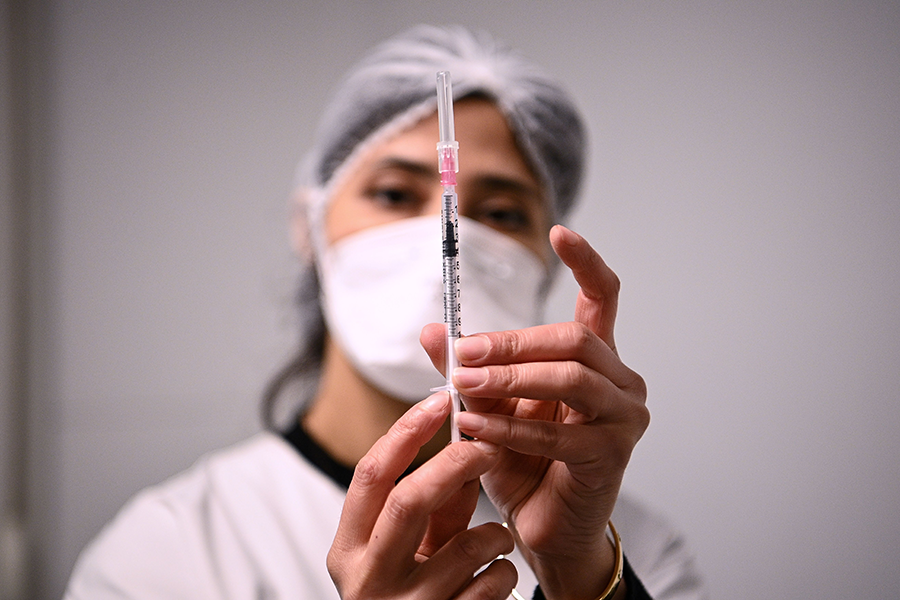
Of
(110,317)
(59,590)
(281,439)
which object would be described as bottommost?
(59,590)

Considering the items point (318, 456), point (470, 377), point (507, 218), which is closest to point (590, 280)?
point (470, 377)

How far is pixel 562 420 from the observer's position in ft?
2.15

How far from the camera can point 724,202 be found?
3.79ft

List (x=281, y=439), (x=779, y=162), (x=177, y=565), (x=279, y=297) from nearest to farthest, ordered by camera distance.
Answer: (x=177, y=565), (x=779, y=162), (x=281, y=439), (x=279, y=297)

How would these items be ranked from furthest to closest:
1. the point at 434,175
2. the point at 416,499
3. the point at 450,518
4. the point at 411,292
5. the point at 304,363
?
the point at 304,363 < the point at 434,175 < the point at 411,292 < the point at 450,518 < the point at 416,499

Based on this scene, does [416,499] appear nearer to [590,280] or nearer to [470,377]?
[470,377]

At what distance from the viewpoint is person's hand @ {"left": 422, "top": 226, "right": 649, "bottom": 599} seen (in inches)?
21.0

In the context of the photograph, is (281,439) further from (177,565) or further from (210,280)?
(210,280)

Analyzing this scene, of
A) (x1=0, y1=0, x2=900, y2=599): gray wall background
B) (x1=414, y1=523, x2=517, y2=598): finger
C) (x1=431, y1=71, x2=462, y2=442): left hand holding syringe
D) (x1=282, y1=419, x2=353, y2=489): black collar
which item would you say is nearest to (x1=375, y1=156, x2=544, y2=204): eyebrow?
(x1=0, y1=0, x2=900, y2=599): gray wall background

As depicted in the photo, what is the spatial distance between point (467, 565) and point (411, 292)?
53 centimetres

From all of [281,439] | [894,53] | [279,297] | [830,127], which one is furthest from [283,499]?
[894,53]

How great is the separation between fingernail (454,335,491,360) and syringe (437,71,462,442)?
0.05 metres

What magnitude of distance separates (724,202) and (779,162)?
12cm

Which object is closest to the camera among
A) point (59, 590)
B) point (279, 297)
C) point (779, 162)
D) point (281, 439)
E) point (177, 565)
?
point (177, 565)
